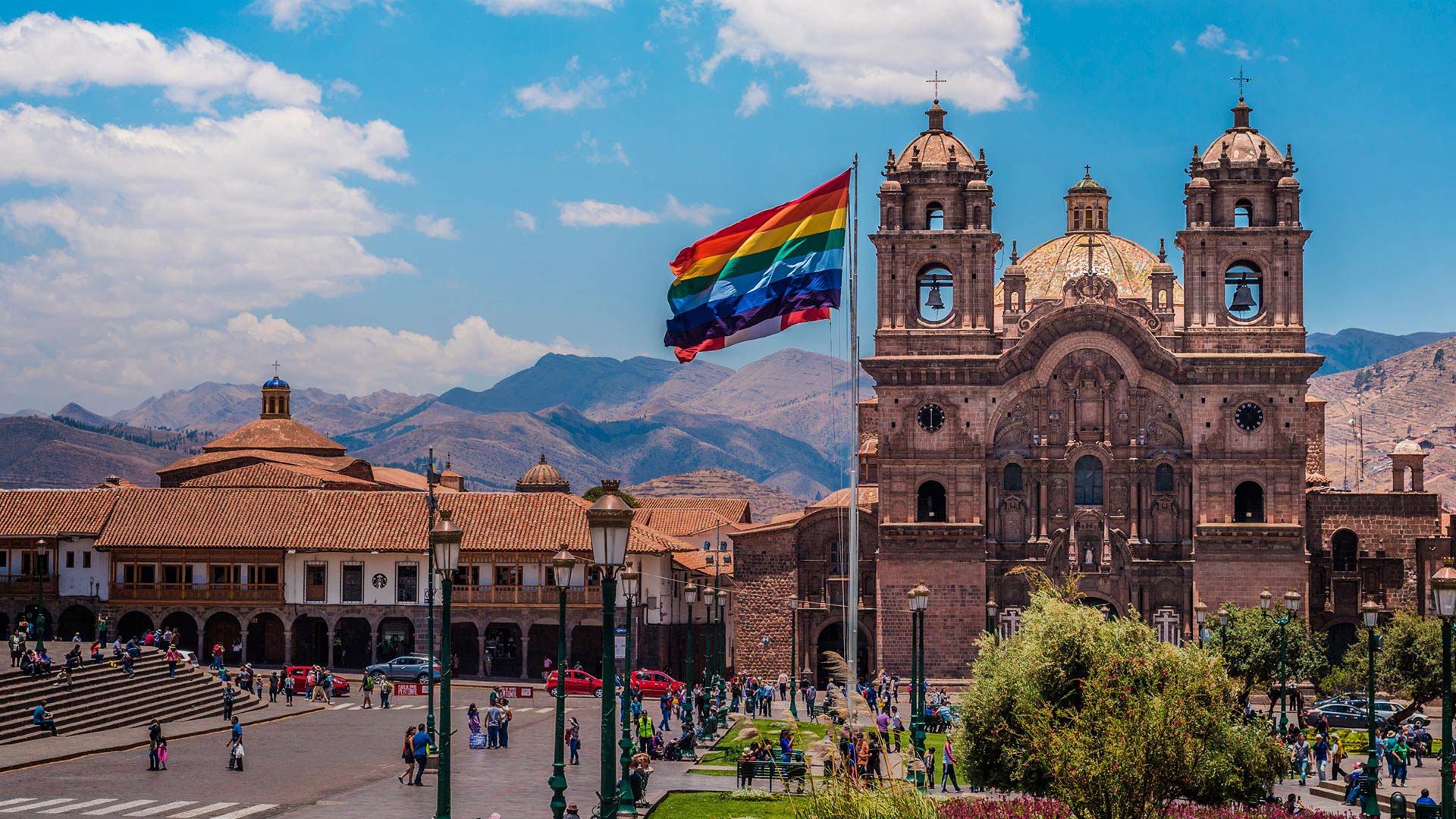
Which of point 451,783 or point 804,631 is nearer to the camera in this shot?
point 451,783

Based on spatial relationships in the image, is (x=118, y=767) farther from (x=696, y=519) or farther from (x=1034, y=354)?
(x=696, y=519)

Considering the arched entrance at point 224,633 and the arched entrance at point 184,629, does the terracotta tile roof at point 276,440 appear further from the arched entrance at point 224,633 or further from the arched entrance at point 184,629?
the arched entrance at point 224,633

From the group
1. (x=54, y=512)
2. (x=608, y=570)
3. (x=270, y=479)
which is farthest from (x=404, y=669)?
(x=608, y=570)

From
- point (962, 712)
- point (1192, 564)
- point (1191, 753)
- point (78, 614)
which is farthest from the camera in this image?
point (78, 614)

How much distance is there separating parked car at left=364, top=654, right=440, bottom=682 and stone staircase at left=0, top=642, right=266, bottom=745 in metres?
7.01

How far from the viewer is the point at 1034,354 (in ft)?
229

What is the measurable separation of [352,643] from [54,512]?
1335cm

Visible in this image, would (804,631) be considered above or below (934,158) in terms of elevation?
below

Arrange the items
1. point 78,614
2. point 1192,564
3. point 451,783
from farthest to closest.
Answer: point 78,614 → point 1192,564 → point 451,783

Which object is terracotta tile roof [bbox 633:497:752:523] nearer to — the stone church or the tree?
the stone church

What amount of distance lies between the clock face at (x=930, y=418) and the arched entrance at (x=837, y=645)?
29.6 feet

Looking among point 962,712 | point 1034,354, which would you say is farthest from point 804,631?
point 962,712

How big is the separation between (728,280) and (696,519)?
84982mm

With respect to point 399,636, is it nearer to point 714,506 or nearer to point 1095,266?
point 1095,266
